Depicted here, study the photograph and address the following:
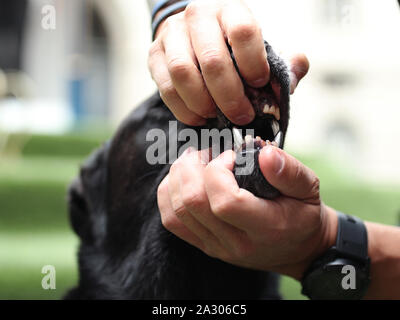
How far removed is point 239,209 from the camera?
66cm

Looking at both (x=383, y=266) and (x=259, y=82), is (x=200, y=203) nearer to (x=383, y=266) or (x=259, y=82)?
(x=259, y=82)

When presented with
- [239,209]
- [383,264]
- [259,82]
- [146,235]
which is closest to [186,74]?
[259,82]

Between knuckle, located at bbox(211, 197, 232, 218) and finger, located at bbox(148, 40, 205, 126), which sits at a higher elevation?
finger, located at bbox(148, 40, 205, 126)

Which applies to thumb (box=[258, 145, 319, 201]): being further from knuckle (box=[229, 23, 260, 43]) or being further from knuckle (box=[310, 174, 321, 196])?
knuckle (box=[229, 23, 260, 43])

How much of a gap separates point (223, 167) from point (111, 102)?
10.5 meters

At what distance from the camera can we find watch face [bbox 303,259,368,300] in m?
0.91

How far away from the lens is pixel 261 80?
72 centimetres

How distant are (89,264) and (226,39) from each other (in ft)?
2.19

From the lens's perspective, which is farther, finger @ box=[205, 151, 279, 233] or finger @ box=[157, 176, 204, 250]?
finger @ box=[157, 176, 204, 250]

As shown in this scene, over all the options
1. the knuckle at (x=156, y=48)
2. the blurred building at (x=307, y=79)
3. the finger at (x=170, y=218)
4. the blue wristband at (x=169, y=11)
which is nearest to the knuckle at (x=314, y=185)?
the finger at (x=170, y=218)

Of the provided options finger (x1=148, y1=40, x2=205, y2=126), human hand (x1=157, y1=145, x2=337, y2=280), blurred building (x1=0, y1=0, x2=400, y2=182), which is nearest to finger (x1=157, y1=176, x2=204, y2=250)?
human hand (x1=157, y1=145, x2=337, y2=280)

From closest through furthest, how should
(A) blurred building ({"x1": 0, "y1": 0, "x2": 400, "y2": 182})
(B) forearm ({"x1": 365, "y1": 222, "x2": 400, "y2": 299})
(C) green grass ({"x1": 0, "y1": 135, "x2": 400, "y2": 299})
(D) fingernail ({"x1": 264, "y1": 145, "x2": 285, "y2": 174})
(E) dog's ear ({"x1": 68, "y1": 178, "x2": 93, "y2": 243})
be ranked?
(D) fingernail ({"x1": 264, "y1": 145, "x2": 285, "y2": 174}) → (B) forearm ({"x1": 365, "y1": 222, "x2": 400, "y2": 299}) → (E) dog's ear ({"x1": 68, "y1": 178, "x2": 93, "y2": 243}) → (C) green grass ({"x1": 0, "y1": 135, "x2": 400, "y2": 299}) → (A) blurred building ({"x1": 0, "y1": 0, "x2": 400, "y2": 182})

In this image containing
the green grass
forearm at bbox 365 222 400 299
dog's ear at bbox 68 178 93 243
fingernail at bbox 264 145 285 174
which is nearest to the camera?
fingernail at bbox 264 145 285 174
